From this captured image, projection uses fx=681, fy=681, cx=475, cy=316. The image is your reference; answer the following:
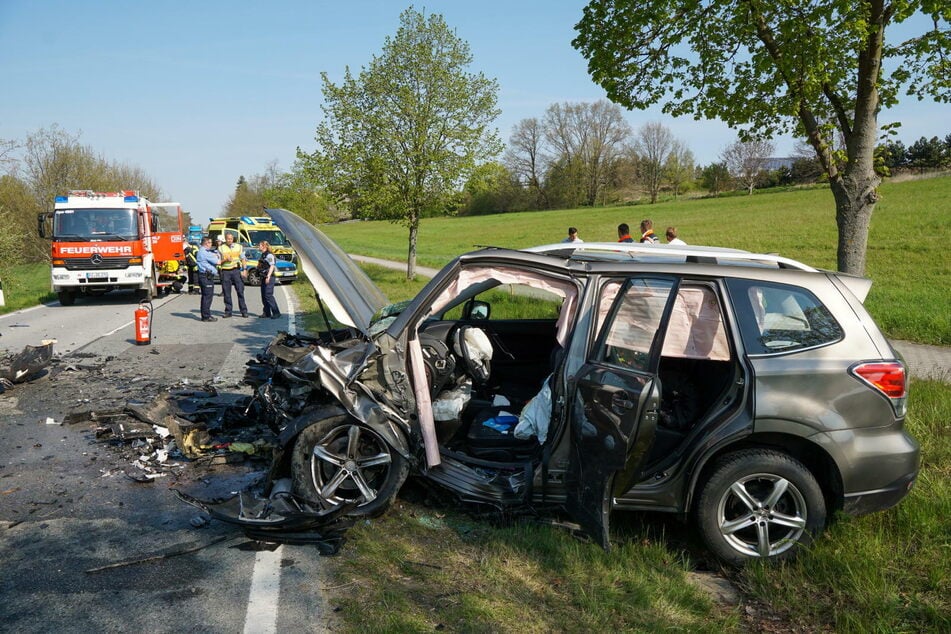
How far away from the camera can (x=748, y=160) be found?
7662 centimetres

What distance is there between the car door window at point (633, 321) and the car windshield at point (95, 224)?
1669 centimetres

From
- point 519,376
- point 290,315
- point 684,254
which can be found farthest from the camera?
point 290,315

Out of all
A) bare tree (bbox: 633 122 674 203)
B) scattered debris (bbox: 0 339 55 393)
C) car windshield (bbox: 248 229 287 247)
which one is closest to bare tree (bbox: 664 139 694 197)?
bare tree (bbox: 633 122 674 203)

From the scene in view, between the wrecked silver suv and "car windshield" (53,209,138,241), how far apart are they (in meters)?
15.4

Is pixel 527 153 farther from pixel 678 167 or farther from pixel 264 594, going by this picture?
pixel 264 594

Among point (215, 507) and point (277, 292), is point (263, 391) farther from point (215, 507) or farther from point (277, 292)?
point (277, 292)

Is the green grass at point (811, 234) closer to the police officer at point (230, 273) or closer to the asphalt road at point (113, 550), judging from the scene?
the asphalt road at point (113, 550)

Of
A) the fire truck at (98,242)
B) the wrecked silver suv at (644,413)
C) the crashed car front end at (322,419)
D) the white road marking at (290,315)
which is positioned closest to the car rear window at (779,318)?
the wrecked silver suv at (644,413)

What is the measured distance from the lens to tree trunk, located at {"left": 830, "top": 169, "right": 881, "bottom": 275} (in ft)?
25.1

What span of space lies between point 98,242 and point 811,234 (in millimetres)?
28990

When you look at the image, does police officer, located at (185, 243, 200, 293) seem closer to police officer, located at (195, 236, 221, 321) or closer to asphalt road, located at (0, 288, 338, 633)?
police officer, located at (195, 236, 221, 321)

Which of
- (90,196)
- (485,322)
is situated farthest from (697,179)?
(485,322)

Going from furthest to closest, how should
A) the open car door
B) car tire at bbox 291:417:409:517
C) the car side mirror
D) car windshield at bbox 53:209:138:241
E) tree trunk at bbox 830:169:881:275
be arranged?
→ car windshield at bbox 53:209:138:241, tree trunk at bbox 830:169:881:275, the car side mirror, car tire at bbox 291:417:409:517, the open car door

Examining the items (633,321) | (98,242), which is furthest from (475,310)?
(98,242)
